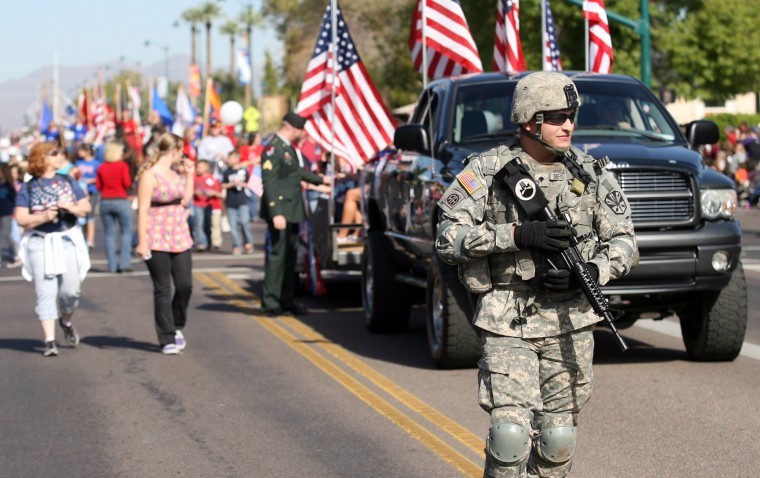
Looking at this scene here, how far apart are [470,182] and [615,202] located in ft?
1.92

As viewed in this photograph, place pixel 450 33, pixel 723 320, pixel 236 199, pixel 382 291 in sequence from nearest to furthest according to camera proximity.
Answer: pixel 723 320 < pixel 382 291 < pixel 450 33 < pixel 236 199

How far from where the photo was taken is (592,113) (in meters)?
11.3

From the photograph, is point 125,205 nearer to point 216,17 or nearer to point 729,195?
point 729,195

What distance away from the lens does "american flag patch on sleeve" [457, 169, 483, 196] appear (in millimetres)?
5652

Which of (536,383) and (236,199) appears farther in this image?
(236,199)

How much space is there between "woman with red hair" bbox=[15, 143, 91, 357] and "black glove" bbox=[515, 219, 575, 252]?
709cm

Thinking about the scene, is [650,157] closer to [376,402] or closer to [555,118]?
[376,402]

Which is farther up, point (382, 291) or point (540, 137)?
point (540, 137)

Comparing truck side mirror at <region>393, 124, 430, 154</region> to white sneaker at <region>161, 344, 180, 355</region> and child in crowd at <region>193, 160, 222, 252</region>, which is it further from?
child in crowd at <region>193, 160, 222, 252</region>

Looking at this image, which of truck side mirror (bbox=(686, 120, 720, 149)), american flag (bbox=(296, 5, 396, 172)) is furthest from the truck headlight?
american flag (bbox=(296, 5, 396, 172))

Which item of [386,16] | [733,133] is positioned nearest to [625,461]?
[733,133]

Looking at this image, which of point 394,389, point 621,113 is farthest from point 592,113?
point 394,389

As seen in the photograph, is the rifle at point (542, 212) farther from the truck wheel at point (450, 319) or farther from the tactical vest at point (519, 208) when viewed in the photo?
the truck wheel at point (450, 319)

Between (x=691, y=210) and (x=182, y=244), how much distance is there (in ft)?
13.4
